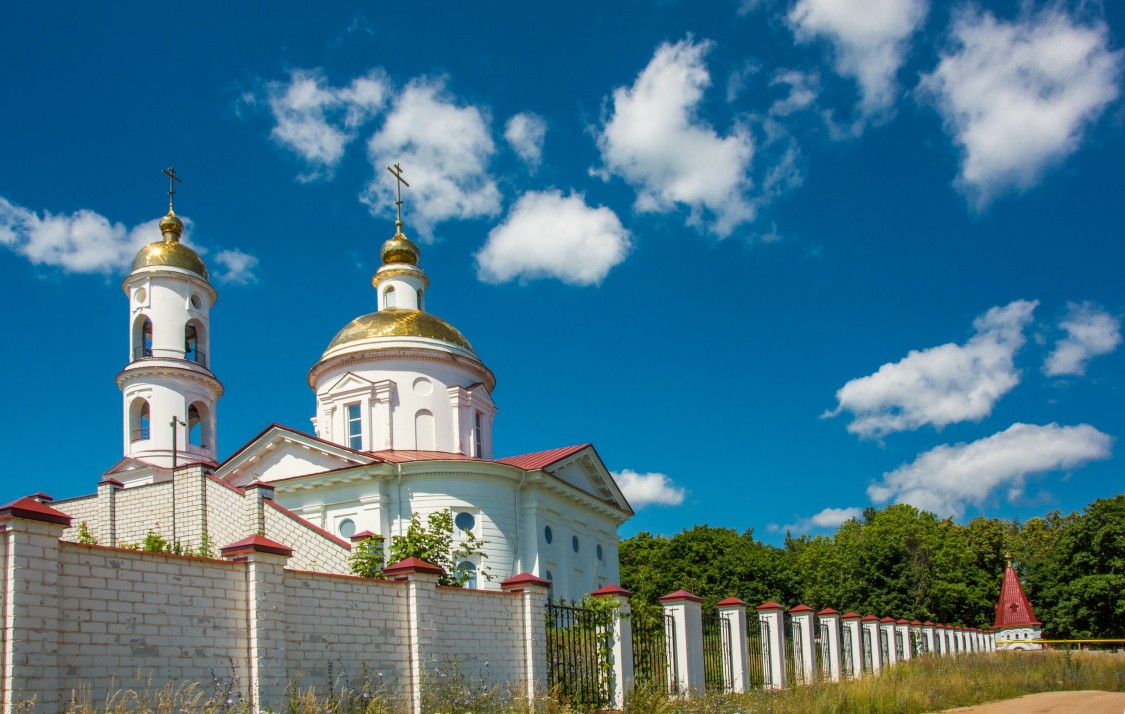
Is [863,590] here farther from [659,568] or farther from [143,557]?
[143,557]

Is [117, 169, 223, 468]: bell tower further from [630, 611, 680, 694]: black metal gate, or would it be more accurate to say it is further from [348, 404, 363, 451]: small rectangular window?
[630, 611, 680, 694]: black metal gate

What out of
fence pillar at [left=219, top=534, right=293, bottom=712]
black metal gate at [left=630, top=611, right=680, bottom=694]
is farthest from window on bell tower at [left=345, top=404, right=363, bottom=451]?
fence pillar at [left=219, top=534, right=293, bottom=712]

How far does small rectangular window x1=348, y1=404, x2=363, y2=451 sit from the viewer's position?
111ft

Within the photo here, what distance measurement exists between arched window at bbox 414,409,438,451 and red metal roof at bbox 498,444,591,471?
2303 mm

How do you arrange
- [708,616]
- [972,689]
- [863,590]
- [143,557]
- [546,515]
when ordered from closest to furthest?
[143,557] < [708,616] < [972,689] < [546,515] < [863,590]

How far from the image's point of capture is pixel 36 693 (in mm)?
8242

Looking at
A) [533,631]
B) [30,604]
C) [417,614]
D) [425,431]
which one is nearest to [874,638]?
[533,631]

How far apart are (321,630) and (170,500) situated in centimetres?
1164

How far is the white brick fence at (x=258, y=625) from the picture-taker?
332 inches

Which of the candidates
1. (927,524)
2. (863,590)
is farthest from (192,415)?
(927,524)

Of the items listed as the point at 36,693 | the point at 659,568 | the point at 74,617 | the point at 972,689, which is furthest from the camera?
the point at 659,568

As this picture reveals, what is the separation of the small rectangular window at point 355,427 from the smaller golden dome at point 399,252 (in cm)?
691

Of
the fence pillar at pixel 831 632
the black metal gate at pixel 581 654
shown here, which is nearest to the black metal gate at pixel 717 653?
the black metal gate at pixel 581 654

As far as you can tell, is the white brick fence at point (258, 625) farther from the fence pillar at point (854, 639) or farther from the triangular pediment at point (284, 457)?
the triangular pediment at point (284, 457)
